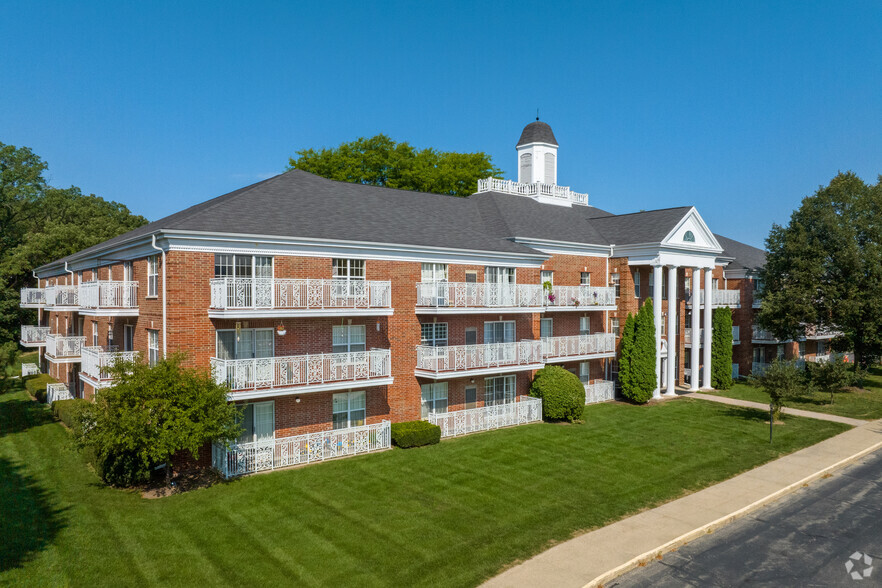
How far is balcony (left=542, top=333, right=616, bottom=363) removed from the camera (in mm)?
30484

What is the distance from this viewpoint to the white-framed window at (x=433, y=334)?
26000mm

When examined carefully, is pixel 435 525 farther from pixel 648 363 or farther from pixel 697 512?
pixel 648 363

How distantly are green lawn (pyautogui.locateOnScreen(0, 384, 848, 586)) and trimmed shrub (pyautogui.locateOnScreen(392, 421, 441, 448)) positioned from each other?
0.55 m

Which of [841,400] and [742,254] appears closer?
[841,400]

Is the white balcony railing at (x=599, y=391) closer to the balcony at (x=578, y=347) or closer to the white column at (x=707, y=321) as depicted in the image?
the balcony at (x=578, y=347)

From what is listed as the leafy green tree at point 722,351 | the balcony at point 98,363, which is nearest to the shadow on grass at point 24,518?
the balcony at point 98,363

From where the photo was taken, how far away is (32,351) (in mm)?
62938

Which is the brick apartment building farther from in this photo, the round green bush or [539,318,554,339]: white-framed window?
the round green bush

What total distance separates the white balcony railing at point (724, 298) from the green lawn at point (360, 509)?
656 inches

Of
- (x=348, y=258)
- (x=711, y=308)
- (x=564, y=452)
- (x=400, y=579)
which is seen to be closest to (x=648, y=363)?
(x=711, y=308)

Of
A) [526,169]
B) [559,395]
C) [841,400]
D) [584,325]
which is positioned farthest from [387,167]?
[841,400]

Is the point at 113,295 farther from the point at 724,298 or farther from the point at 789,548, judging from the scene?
the point at 724,298

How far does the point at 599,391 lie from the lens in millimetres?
33406

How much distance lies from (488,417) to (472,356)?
128 inches
